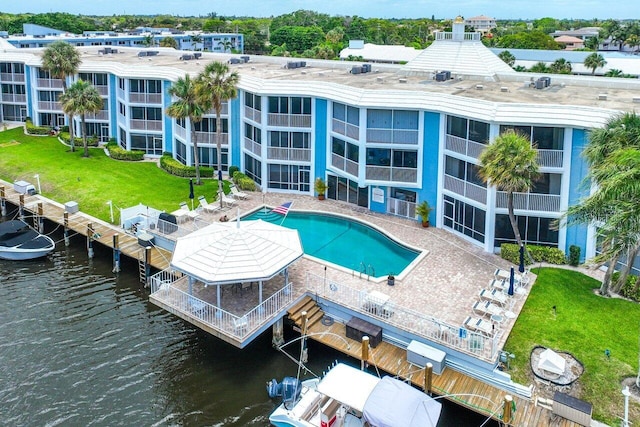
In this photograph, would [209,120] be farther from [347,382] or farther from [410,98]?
[347,382]

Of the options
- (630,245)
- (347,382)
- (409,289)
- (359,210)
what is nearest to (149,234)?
(359,210)

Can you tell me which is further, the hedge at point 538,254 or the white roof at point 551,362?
the hedge at point 538,254

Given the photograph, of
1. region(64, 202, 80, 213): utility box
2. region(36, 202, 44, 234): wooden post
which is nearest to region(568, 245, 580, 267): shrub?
region(64, 202, 80, 213): utility box

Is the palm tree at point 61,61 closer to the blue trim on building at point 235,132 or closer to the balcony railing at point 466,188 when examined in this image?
the blue trim on building at point 235,132

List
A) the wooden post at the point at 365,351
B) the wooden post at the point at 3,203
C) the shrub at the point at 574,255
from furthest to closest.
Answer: the wooden post at the point at 3,203, the shrub at the point at 574,255, the wooden post at the point at 365,351

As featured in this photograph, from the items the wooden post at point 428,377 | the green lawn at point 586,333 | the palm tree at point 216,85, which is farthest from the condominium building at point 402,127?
the wooden post at point 428,377

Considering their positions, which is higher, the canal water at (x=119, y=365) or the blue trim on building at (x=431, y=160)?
the blue trim on building at (x=431, y=160)
